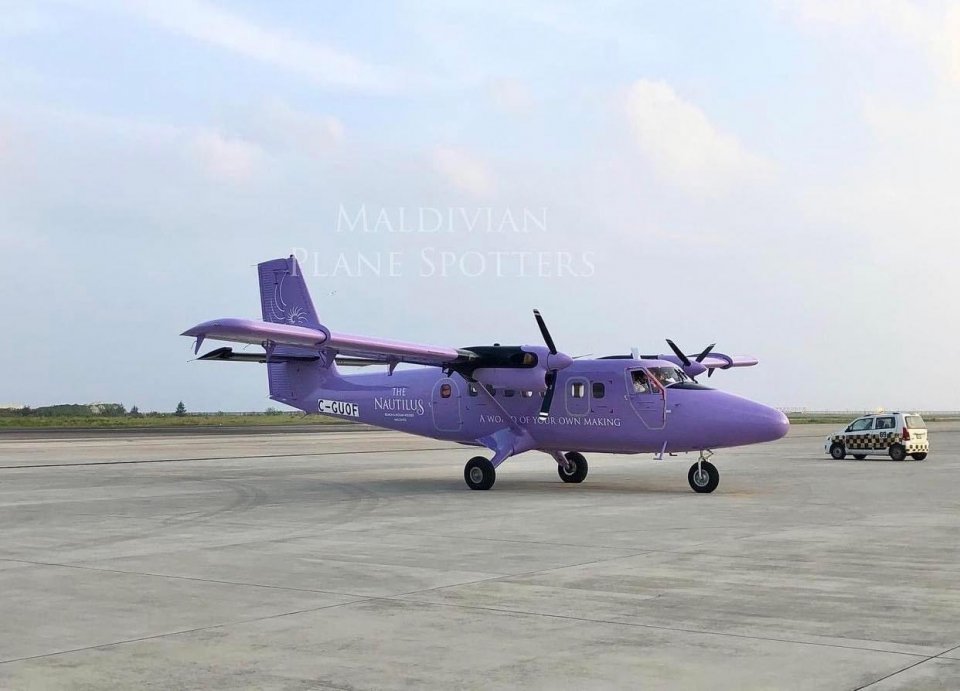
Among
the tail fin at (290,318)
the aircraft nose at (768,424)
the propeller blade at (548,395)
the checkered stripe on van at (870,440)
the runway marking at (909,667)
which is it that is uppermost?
the tail fin at (290,318)

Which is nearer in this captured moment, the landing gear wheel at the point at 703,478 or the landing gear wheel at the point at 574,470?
the landing gear wheel at the point at 703,478

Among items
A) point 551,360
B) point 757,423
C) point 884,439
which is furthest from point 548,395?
point 884,439

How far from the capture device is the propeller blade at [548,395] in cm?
2370

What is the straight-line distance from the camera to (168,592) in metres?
10.5

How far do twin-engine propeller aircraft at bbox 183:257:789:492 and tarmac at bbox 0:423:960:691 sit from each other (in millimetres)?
1422

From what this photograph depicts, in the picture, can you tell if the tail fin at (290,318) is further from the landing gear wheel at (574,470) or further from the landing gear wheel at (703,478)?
the landing gear wheel at (703,478)

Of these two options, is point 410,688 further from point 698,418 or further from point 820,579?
point 698,418

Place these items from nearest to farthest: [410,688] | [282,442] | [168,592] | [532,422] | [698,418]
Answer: [410,688] → [168,592] → [698,418] → [532,422] → [282,442]

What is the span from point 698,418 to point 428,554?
408 inches

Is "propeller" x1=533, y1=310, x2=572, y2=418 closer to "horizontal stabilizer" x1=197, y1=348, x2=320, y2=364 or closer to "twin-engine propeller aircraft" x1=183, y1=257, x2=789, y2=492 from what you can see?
"twin-engine propeller aircraft" x1=183, y1=257, x2=789, y2=492

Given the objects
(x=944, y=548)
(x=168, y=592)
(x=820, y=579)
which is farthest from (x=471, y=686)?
(x=944, y=548)

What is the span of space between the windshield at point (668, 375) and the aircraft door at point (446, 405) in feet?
17.0

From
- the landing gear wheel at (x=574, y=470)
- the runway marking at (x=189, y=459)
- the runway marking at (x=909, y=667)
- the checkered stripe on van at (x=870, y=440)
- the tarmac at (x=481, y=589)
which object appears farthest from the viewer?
the checkered stripe on van at (x=870, y=440)

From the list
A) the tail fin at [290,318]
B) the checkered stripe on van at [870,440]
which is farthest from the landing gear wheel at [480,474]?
the checkered stripe on van at [870,440]
